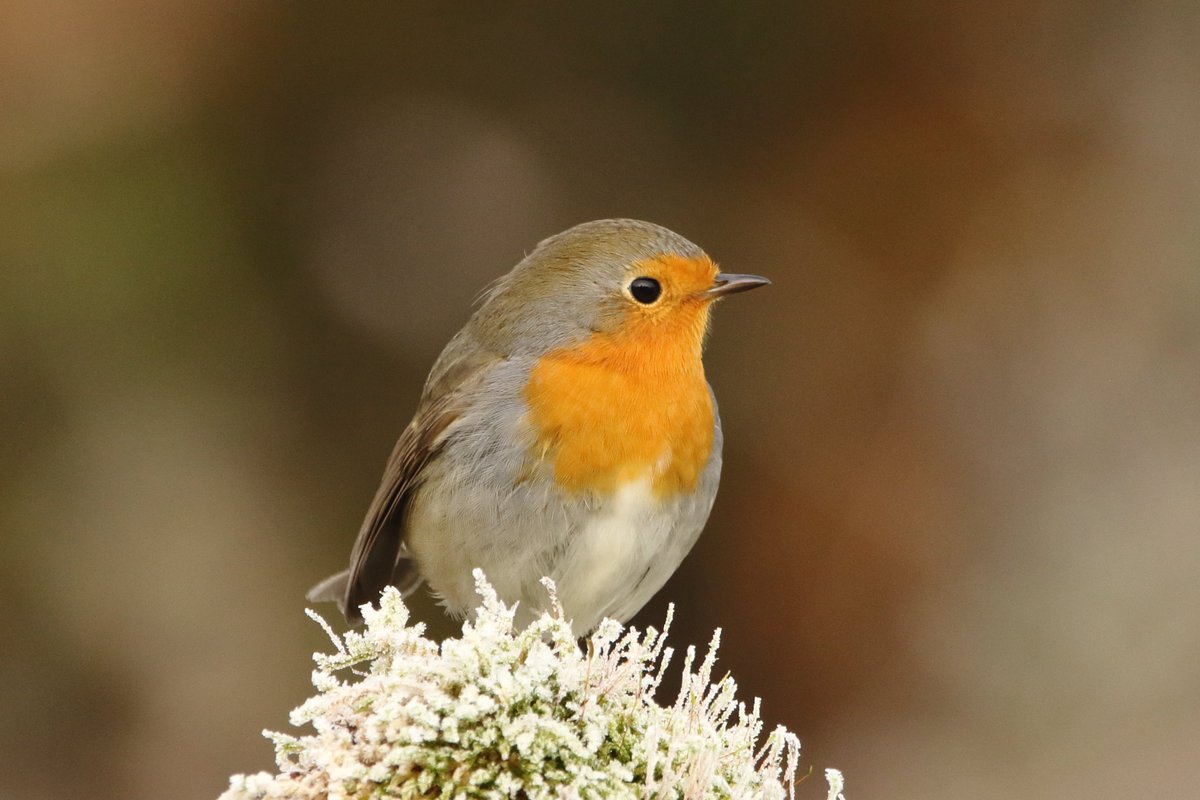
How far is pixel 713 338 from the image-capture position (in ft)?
16.8

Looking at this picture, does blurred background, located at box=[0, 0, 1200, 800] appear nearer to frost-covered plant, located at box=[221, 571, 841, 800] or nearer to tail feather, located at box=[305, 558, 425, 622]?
tail feather, located at box=[305, 558, 425, 622]

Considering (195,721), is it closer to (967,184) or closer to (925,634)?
(925,634)

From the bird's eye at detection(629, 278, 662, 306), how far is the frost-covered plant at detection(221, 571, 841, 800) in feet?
4.77

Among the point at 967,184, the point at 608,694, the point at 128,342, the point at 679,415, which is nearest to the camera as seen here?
the point at 608,694

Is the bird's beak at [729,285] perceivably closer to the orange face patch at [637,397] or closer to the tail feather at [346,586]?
the orange face patch at [637,397]

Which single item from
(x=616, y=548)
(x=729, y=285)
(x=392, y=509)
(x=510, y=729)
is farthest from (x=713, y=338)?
(x=510, y=729)

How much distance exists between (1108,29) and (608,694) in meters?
4.47

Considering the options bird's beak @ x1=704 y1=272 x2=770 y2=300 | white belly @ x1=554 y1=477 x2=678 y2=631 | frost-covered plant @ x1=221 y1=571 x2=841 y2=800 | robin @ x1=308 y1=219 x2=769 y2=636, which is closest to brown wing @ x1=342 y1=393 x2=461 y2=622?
robin @ x1=308 y1=219 x2=769 y2=636

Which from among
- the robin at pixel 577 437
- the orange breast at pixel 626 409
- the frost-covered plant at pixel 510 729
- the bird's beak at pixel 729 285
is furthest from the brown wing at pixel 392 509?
the frost-covered plant at pixel 510 729

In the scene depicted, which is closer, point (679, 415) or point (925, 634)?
point (679, 415)

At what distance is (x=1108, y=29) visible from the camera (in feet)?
16.9

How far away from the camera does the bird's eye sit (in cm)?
315

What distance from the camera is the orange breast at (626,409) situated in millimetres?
2979

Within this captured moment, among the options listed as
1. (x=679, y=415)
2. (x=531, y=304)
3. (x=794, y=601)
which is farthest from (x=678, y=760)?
(x=794, y=601)
